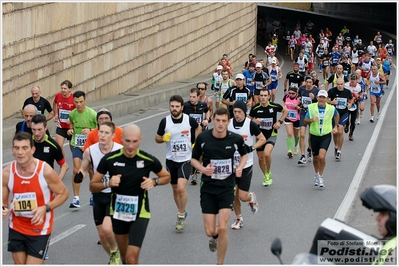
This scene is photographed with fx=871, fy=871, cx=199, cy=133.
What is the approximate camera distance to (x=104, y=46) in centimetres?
2752

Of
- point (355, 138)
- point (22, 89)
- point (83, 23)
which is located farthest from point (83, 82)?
point (355, 138)

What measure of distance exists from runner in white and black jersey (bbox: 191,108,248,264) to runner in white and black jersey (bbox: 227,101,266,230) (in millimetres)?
1499

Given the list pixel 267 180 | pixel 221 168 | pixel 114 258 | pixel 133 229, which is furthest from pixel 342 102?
pixel 133 229

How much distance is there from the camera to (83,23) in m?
25.9

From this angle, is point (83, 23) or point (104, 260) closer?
point (104, 260)

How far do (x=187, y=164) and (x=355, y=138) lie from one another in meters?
10.4

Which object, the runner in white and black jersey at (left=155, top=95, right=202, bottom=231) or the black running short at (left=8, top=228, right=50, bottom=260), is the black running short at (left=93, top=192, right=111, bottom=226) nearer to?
the black running short at (left=8, top=228, right=50, bottom=260)

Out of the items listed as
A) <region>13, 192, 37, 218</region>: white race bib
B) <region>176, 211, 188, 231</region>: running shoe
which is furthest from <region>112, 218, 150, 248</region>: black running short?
<region>176, 211, 188, 231</region>: running shoe

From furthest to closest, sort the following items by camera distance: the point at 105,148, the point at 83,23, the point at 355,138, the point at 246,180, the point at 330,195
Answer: the point at 83,23 → the point at 355,138 → the point at 330,195 → the point at 246,180 → the point at 105,148

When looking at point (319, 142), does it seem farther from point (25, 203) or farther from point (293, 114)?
point (25, 203)

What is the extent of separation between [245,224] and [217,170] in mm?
2540

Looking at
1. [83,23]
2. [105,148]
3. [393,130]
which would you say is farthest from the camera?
[83,23]

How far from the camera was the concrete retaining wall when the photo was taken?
21734 mm

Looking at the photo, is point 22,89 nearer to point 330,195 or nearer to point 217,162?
point 330,195
